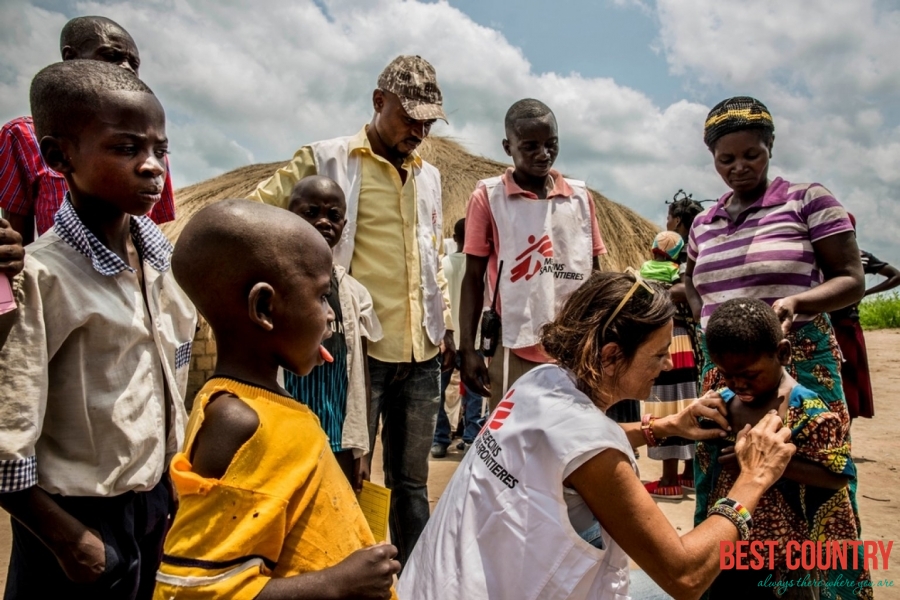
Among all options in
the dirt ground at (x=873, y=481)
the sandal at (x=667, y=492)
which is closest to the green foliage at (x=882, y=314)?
the dirt ground at (x=873, y=481)

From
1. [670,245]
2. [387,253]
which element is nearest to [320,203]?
[387,253]

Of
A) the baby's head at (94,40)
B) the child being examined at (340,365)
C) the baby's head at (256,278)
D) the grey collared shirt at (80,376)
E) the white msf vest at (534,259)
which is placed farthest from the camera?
the white msf vest at (534,259)

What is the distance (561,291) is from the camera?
3307 millimetres

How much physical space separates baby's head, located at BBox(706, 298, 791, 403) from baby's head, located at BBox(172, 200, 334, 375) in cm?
152

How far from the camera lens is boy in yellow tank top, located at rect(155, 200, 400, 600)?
1.10 m

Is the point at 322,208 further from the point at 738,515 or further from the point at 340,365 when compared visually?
the point at 738,515

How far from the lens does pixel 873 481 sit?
4.93 meters

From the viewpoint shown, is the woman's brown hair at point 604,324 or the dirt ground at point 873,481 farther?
the dirt ground at point 873,481

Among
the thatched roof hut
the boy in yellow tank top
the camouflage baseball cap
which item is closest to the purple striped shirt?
the camouflage baseball cap

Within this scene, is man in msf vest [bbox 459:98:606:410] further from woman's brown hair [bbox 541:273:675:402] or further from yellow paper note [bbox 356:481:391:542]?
yellow paper note [bbox 356:481:391:542]

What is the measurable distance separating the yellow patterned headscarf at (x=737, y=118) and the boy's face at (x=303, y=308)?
77.6 inches

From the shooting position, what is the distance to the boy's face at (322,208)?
258 centimetres

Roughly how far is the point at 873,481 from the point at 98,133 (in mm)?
5420

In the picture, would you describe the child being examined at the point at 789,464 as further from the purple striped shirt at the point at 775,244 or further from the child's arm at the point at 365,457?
the child's arm at the point at 365,457
